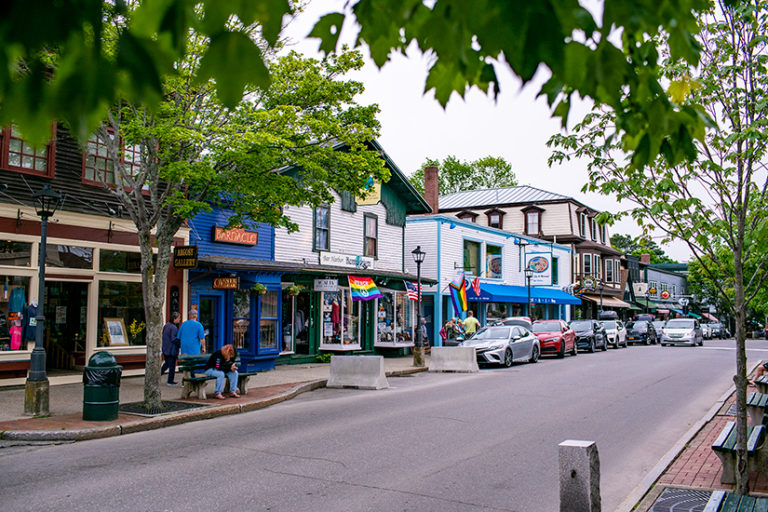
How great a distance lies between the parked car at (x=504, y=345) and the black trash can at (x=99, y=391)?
1375 cm

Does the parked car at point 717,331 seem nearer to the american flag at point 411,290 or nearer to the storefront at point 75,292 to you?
the american flag at point 411,290

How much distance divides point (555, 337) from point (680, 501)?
21.4 metres

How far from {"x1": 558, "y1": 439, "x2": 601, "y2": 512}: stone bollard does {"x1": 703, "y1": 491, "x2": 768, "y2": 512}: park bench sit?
841mm

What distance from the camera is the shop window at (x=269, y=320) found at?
65.6 feet

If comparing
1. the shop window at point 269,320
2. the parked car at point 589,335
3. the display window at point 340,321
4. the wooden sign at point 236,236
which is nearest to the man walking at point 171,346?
the wooden sign at point 236,236

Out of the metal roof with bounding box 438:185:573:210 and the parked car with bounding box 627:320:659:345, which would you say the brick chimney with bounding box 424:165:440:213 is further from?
the parked car with bounding box 627:320:659:345

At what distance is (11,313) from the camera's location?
14.1 m

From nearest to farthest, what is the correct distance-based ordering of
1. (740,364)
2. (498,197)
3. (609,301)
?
(740,364)
(498,197)
(609,301)

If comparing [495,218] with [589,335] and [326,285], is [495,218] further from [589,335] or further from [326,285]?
[326,285]

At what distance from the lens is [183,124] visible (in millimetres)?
12555

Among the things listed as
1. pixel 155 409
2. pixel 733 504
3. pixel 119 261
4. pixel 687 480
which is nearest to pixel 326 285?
pixel 119 261

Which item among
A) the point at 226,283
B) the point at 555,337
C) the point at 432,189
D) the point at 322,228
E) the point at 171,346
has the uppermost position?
the point at 432,189

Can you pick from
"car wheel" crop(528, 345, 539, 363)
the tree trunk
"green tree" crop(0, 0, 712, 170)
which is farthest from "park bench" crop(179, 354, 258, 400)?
"car wheel" crop(528, 345, 539, 363)

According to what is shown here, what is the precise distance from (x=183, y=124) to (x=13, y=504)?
7.88 metres
